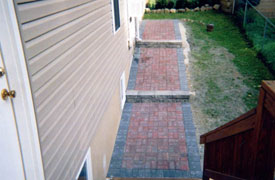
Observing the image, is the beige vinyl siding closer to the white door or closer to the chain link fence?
the white door

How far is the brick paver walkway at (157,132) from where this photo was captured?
5168 mm

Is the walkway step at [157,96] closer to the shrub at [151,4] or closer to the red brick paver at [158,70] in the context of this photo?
the red brick paver at [158,70]

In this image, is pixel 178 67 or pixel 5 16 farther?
pixel 178 67

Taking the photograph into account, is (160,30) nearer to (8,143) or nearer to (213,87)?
(213,87)

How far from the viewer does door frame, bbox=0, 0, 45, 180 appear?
72.2 inches

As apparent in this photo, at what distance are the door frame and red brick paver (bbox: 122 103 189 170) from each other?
3253 millimetres

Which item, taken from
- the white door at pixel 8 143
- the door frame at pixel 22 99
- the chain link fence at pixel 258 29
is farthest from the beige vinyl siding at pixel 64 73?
the chain link fence at pixel 258 29

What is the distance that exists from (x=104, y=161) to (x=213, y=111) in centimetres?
337

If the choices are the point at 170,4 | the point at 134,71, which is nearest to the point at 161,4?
the point at 170,4

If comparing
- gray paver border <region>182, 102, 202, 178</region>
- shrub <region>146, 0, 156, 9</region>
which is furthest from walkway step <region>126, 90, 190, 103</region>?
shrub <region>146, 0, 156, 9</region>

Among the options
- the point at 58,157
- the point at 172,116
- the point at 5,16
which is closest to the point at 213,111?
the point at 172,116

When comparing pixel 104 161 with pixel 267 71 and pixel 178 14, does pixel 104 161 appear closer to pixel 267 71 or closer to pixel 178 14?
pixel 267 71

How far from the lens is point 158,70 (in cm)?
882

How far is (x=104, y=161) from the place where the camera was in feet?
15.7
